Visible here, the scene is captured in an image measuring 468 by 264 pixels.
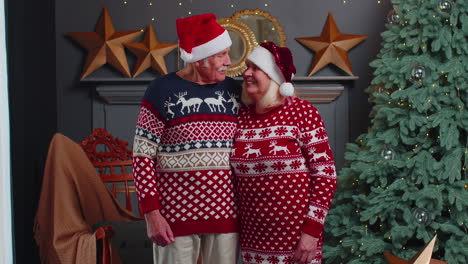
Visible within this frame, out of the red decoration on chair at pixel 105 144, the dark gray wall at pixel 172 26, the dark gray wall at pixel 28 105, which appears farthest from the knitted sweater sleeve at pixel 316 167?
the dark gray wall at pixel 172 26

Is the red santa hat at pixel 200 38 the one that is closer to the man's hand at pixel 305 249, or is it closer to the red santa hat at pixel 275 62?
the red santa hat at pixel 275 62

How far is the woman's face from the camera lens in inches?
77.4

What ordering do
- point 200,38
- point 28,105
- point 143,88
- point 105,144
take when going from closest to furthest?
point 200,38 < point 28,105 < point 105,144 < point 143,88

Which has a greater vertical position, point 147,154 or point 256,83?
point 256,83

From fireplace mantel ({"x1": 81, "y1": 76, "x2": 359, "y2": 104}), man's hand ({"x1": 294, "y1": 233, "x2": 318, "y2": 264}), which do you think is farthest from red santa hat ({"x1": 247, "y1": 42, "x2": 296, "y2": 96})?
fireplace mantel ({"x1": 81, "y1": 76, "x2": 359, "y2": 104})

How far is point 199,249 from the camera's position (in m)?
2.04

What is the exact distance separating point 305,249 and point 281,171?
287 millimetres

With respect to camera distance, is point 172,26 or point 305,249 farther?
point 172,26

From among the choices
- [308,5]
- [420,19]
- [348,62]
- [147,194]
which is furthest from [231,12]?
[147,194]

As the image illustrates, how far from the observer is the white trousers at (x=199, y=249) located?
1987 millimetres

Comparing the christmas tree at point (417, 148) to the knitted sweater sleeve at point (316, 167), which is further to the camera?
the christmas tree at point (417, 148)

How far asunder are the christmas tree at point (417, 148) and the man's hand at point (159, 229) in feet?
5.09

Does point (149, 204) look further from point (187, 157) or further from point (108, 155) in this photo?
point (108, 155)

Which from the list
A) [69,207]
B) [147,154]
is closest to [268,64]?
[147,154]
